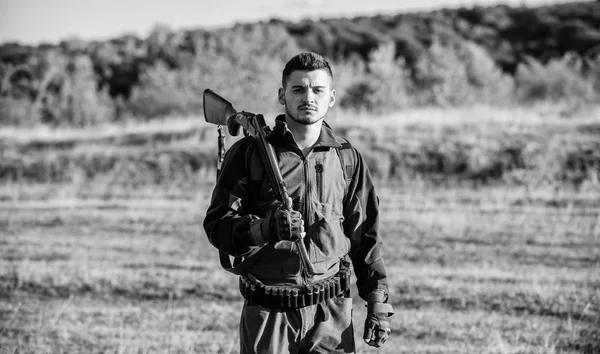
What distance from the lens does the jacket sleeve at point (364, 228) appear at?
118 inches

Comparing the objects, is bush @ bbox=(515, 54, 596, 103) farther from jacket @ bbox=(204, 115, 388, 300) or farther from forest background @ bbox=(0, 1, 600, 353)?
jacket @ bbox=(204, 115, 388, 300)

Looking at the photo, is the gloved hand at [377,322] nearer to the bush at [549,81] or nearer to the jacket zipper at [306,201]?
the jacket zipper at [306,201]

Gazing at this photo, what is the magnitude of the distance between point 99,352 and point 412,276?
11.4 feet

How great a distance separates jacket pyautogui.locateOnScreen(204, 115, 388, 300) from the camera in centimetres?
283

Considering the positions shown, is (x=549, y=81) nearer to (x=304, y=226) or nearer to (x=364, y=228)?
(x=364, y=228)

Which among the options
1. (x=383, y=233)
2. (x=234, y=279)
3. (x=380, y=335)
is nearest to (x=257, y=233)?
(x=380, y=335)

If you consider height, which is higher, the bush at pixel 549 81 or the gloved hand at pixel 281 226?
the bush at pixel 549 81

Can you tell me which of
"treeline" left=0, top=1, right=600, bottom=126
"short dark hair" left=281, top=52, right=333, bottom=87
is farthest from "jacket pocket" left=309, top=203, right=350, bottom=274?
"treeline" left=0, top=1, right=600, bottom=126

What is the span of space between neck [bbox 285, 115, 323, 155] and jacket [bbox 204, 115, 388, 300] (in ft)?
0.14

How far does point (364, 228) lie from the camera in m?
3.06

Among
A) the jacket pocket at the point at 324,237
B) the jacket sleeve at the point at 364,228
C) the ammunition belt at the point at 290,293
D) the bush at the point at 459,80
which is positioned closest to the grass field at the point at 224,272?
the jacket sleeve at the point at 364,228

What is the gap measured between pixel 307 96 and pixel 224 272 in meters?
5.15

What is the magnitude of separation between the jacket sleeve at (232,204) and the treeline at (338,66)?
27238mm

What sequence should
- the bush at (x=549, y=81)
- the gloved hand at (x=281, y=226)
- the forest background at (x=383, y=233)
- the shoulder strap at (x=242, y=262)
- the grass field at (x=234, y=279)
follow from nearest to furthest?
1. the gloved hand at (x=281, y=226)
2. the shoulder strap at (x=242, y=262)
3. the grass field at (x=234, y=279)
4. the forest background at (x=383, y=233)
5. the bush at (x=549, y=81)
